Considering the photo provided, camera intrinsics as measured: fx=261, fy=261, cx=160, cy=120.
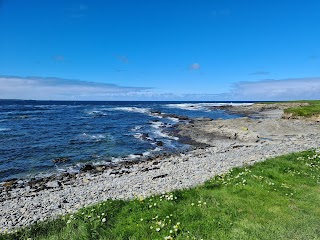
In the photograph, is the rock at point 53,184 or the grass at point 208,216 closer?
the grass at point 208,216

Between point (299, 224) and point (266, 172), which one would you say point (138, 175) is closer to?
point (266, 172)

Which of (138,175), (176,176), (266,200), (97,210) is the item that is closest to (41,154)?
(138,175)

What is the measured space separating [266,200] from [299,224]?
2.26 metres

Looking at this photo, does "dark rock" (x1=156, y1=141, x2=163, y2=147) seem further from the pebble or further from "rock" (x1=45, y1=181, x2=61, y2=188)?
"rock" (x1=45, y1=181, x2=61, y2=188)

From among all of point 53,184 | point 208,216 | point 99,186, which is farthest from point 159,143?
point 208,216

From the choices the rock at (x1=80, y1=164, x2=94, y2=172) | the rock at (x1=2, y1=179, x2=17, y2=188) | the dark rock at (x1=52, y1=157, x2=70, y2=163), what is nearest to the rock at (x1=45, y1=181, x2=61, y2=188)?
the rock at (x1=2, y1=179, x2=17, y2=188)

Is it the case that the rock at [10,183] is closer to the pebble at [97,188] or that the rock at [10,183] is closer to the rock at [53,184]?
the pebble at [97,188]

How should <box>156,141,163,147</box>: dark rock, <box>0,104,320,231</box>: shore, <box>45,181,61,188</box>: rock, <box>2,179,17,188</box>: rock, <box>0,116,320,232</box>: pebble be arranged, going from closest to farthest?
<box>0,116,320,232</box>: pebble
<box>0,104,320,231</box>: shore
<box>45,181,61,188</box>: rock
<box>2,179,17,188</box>: rock
<box>156,141,163,147</box>: dark rock

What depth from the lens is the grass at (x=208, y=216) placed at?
9.66 meters

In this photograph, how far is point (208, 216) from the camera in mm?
10680

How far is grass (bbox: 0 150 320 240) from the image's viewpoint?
9.66 meters

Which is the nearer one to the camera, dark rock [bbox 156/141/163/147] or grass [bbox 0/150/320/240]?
grass [bbox 0/150/320/240]

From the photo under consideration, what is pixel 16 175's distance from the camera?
2461cm

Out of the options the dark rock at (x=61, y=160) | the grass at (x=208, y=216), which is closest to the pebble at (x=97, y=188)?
the grass at (x=208, y=216)
